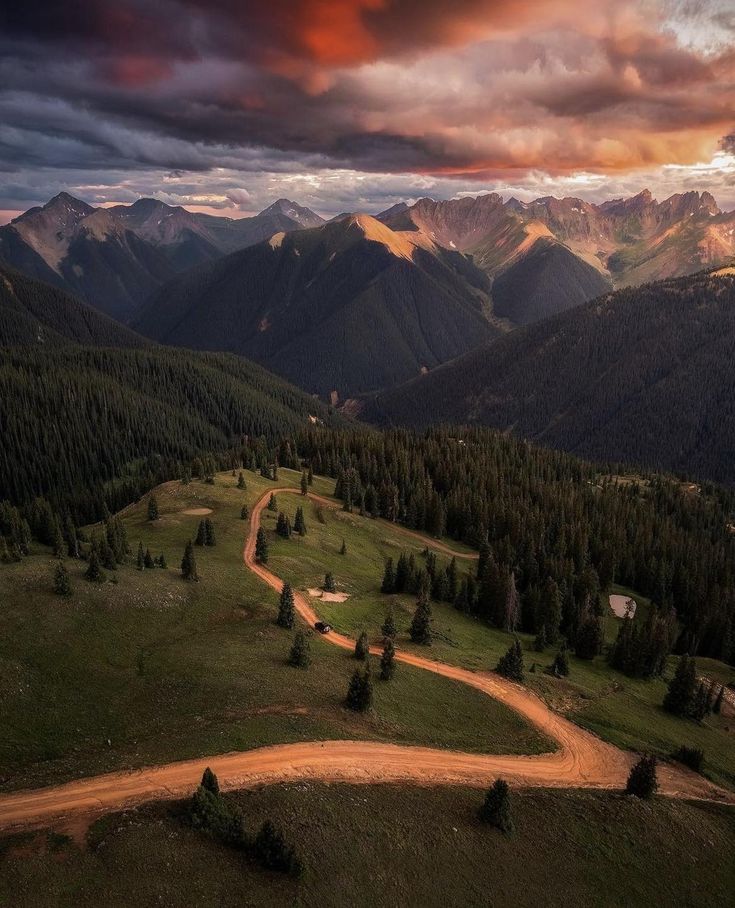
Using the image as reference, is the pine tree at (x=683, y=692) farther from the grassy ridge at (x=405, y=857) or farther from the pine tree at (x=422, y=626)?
the pine tree at (x=422, y=626)

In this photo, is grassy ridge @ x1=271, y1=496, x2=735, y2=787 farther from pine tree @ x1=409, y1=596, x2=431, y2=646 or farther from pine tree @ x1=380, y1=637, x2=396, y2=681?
pine tree @ x1=380, y1=637, x2=396, y2=681

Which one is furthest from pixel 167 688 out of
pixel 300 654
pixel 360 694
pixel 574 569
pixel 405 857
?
pixel 574 569

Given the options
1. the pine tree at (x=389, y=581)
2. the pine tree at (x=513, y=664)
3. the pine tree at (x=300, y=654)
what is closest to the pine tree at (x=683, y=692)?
the pine tree at (x=513, y=664)

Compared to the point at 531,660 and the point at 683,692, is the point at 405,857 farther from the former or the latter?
the point at 683,692

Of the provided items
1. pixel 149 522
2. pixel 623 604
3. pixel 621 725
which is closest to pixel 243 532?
pixel 149 522

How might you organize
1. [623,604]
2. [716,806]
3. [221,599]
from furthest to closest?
[623,604] → [221,599] → [716,806]

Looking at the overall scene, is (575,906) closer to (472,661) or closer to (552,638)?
(472,661)

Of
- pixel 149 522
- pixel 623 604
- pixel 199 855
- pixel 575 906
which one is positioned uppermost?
pixel 199 855
